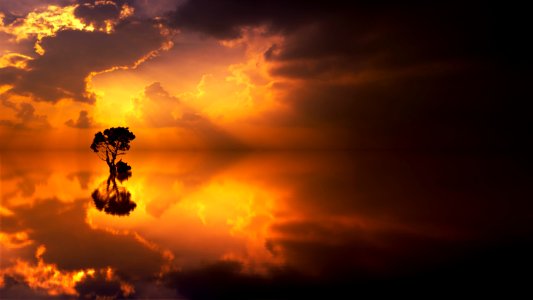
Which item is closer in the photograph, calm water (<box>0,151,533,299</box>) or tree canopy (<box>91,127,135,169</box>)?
calm water (<box>0,151,533,299</box>)

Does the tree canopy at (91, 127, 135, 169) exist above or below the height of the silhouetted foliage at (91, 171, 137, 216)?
above

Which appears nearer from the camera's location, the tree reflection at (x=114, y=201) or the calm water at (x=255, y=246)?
the calm water at (x=255, y=246)

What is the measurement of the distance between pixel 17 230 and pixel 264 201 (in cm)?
2019

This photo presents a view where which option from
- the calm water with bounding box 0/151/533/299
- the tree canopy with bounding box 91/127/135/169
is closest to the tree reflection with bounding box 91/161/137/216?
the calm water with bounding box 0/151/533/299

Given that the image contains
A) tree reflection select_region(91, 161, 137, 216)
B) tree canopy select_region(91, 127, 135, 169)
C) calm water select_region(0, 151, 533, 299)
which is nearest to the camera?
calm water select_region(0, 151, 533, 299)

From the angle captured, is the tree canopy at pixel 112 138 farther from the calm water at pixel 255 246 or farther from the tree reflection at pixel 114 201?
the calm water at pixel 255 246

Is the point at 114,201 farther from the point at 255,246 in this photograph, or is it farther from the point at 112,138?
the point at 112,138

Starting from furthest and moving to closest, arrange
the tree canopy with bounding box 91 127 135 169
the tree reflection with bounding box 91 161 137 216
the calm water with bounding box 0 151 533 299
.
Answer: the tree canopy with bounding box 91 127 135 169 < the tree reflection with bounding box 91 161 137 216 < the calm water with bounding box 0 151 533 299

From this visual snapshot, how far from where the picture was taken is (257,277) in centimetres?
1473

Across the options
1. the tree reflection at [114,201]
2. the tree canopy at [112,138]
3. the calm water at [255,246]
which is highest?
the tree canopy at [112,138]

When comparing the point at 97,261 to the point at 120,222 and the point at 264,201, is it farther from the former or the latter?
the point at 264,201

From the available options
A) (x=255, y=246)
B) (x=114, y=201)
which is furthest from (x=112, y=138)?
(x=255, y=246)

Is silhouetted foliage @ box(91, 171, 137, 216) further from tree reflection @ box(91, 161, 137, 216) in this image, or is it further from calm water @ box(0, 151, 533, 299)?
calm water @ box(0, 151, 533, 299)

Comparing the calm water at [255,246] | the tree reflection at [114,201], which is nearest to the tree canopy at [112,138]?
the tree reflection at [114,201]
